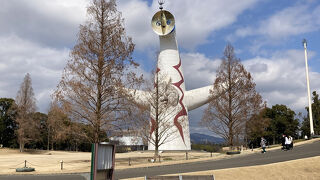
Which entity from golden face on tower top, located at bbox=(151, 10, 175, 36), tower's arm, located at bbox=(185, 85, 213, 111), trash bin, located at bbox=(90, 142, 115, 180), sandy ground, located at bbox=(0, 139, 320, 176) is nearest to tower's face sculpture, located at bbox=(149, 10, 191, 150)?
golden face on tower top, located at bbox=(151, 10, 175, 36)

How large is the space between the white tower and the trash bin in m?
23.7

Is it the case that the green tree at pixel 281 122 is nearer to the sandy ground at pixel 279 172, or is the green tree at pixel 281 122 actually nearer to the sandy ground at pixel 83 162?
the sandy ground at pixel 83 162

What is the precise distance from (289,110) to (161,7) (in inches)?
1355

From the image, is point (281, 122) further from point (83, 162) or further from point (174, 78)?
point (83, 162)

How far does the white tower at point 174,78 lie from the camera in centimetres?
3294

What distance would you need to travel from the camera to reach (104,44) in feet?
70.6

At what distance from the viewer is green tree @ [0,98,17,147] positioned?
180 ft

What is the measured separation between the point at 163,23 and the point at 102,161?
26.5 metres

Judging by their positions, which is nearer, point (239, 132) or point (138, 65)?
point (138, 65)

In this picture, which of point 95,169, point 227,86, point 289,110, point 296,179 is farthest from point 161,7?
point 289,110

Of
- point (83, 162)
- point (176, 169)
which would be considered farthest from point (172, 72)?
point (176, 169)

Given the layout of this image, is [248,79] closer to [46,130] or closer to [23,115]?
[23,115]

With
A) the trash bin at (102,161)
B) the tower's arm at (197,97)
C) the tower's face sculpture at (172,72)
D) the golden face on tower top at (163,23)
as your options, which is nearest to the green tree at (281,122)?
the tower's arm at (197,97)

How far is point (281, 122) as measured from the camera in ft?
180
